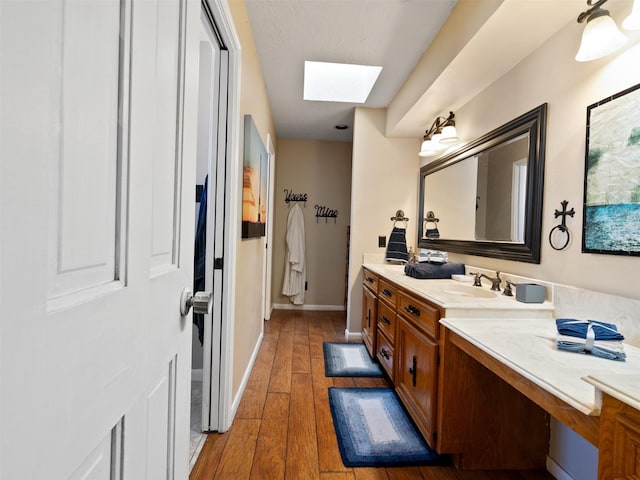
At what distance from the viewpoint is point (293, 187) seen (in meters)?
4.59

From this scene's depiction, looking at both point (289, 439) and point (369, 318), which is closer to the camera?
point (289, 439)

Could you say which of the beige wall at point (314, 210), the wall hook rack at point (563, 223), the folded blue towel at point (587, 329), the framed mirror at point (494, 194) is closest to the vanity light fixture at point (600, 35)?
the framed mirror at point (494, 194)

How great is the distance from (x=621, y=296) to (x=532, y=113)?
40.3 inches

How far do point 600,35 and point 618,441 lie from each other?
4.40 feet

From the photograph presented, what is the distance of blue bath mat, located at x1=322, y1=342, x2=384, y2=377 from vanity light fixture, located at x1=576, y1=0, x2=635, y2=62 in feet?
7.51

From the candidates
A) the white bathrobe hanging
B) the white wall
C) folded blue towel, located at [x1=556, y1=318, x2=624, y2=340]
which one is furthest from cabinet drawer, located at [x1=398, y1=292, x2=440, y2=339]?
the white bathrobe hanging

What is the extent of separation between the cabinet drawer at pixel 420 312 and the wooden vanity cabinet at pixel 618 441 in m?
0.90

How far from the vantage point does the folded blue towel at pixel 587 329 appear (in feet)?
3.57

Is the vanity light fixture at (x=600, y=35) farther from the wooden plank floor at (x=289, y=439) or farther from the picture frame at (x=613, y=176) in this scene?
the wooden plank floor at (x=289, y=439)

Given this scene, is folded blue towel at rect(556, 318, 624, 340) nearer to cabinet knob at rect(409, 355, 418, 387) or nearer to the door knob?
cabinet knob at rect(409, 355, 418, 387)

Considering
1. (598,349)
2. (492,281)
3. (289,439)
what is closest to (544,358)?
(598,349)

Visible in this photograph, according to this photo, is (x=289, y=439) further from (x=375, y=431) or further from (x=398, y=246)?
(x=398, y=246)

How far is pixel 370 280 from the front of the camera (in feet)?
9.79

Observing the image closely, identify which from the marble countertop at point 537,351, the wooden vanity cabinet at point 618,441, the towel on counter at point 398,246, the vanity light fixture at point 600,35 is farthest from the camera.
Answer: the towel on counter at point 398,246
